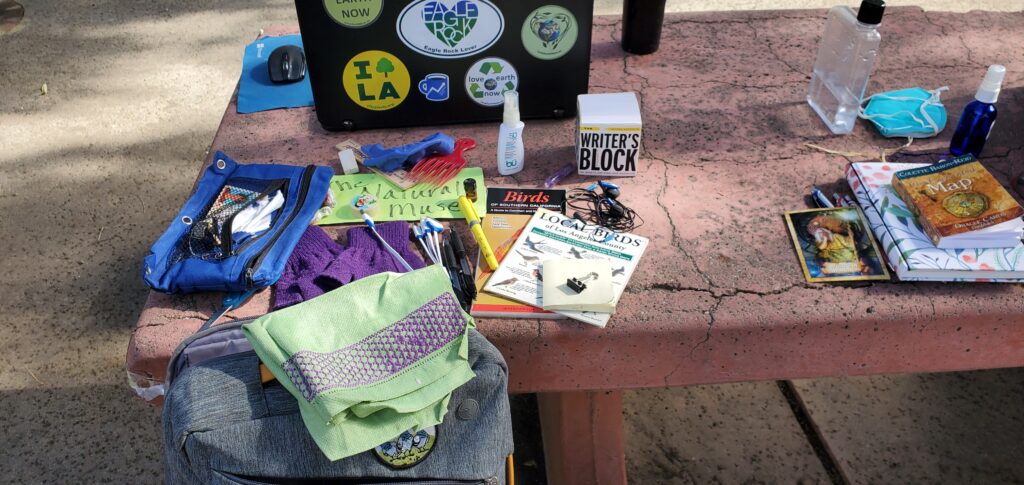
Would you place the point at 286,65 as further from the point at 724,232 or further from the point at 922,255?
the point at 922,255

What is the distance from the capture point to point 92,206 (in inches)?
102

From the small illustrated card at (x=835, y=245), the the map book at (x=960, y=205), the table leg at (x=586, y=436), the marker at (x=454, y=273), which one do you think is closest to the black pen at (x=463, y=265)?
the marker at (x=454, y=273)

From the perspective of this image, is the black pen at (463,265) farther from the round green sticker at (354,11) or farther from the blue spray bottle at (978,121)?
the blue spray bottle at (978,121)

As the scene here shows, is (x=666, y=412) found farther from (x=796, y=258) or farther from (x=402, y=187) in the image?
(x=402, y=187)

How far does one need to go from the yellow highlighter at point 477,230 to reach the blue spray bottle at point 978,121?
102 cm

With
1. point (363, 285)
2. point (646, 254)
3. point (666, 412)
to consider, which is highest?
point (363, 285)

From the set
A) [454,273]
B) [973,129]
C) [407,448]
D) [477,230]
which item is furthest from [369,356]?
[973,129]

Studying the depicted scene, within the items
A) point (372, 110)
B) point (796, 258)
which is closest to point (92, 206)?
point (372, 110)

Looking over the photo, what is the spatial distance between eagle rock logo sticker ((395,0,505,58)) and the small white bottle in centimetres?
16

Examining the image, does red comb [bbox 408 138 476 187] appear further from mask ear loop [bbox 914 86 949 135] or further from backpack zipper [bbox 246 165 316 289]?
mask ear loop [bbox 914 86 949 135]

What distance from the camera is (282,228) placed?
137 cm

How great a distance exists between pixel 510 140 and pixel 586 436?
2.06ft

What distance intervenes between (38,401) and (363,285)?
1.38m

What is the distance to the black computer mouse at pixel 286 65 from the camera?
1868mm
